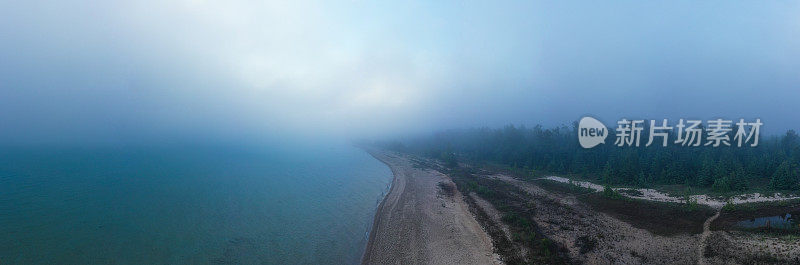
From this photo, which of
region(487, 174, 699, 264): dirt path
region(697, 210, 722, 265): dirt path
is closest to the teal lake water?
region(487, 174, 699, 264): dirt path

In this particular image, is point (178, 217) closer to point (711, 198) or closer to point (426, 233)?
point (426, 233)

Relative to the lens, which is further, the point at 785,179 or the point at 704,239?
the point at 785,179

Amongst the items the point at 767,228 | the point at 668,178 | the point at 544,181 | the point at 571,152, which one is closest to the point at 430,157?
the point at 571,152

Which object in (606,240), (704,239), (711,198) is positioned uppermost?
(711,198)

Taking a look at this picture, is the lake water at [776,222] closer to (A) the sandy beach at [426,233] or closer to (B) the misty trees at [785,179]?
(B) the misty trees at [785,179]

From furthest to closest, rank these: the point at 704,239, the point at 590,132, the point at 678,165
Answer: the point at 590,132 < the point at 678,165 < the point at 704,239

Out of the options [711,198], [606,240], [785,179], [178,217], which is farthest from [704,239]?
[178,217]

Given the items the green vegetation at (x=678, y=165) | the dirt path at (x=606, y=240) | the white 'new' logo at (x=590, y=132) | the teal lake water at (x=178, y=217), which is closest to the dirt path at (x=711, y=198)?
the green vegetation at (x=678, y=165)

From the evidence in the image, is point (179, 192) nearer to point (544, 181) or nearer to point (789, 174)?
point (544, 181)

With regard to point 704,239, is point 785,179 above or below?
above
